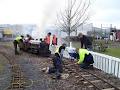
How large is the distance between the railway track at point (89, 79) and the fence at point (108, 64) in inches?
39.3

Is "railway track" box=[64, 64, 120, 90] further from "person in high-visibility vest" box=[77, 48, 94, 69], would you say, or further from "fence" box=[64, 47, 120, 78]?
"fence" box=[64, 47, 120, 78]

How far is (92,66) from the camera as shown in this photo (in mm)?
17391

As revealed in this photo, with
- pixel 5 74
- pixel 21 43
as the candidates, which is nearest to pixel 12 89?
pixel 5 74

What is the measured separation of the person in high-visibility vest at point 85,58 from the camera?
16.1m

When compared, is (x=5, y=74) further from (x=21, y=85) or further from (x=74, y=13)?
(x=74, y=13)

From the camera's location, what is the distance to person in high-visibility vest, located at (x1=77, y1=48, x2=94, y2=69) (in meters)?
16.1

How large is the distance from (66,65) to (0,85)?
6.22 m

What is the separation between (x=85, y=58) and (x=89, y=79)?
2608 millimetres

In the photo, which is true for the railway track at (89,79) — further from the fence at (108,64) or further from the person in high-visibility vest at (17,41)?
the person in high-visibility vest at (17,41)

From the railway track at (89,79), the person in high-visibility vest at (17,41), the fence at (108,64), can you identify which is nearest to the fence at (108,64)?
the fence at (108,64)

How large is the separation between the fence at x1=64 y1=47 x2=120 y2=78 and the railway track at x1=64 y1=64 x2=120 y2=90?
39.3 inches

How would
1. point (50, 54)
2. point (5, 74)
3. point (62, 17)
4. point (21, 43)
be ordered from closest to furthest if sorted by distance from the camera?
point (5, 74) < point (50, 54) < point (21, 43) < point (62, 17)

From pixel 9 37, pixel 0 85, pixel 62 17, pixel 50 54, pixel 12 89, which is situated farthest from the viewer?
pixel 9 37

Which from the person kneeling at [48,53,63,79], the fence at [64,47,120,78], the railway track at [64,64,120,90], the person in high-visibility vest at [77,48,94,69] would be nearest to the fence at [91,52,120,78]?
the fence at [64,47,120,78]
